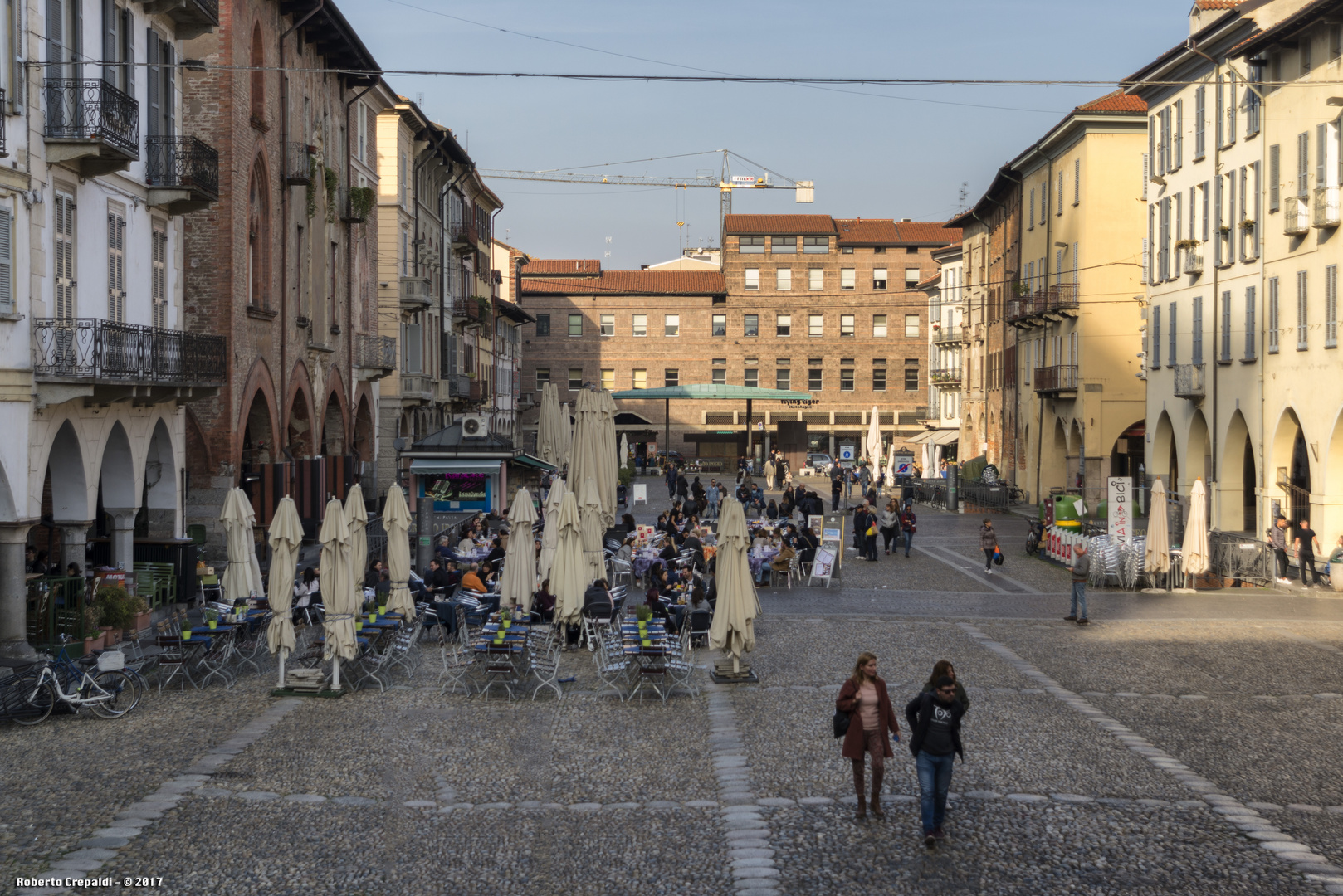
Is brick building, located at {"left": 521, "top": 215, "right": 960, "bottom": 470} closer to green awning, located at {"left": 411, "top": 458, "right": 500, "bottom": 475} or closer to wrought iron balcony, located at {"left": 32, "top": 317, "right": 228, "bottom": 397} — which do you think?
green awning, located at {"left": 411, "top": 458, "right": 500, "bottom": 475}

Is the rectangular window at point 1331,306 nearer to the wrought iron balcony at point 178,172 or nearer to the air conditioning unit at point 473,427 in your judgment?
the air conditioning unit at point 473,427

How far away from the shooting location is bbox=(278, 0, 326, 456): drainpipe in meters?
33.5

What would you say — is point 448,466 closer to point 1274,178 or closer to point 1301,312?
point 1301,312

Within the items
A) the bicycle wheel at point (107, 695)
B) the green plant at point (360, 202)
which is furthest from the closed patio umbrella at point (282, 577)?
the green plant at point (360, 202)

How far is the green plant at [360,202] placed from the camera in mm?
41094

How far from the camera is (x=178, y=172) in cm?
2523

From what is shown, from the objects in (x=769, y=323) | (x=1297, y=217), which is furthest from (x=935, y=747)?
(x=769, y=323)

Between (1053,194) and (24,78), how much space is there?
42.9m

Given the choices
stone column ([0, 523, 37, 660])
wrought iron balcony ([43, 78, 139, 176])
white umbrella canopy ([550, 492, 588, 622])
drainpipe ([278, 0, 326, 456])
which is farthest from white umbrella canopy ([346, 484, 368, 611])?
drainpipe ([278, 0, 326, 456])

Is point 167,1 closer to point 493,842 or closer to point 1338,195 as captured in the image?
point 493,842

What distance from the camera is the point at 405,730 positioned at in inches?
623

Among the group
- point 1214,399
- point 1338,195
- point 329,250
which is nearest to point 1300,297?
point 1338,195

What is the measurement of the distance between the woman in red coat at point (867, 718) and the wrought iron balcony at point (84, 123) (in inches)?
569

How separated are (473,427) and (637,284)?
58.0 m
